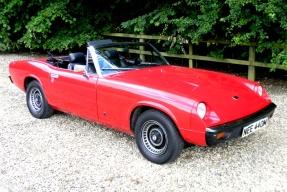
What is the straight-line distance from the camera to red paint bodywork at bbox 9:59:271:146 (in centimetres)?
326

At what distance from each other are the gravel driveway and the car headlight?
64 centimetres

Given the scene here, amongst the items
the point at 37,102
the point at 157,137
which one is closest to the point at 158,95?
the point at 157,137

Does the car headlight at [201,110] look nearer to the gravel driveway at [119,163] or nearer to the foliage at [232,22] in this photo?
the gravel driveway at [119,163]

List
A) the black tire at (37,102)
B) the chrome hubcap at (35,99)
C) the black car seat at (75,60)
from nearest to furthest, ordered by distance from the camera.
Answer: the black car seat at (75,60) → the black tire at (37,102) → the chrome hubcap at (35,99)

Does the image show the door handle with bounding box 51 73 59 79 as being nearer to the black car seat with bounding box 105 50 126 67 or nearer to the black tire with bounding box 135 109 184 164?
the black car seat with bounding box 105 50 126 67

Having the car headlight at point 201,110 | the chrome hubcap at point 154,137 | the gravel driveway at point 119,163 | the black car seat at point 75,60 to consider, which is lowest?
the gravel driveway at point 119,163

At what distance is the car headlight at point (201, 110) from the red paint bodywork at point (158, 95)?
4 centimetres

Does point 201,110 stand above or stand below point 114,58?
below

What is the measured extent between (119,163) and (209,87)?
1.33 meters

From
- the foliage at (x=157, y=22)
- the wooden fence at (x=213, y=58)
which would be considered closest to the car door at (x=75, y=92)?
the foliage at (x=157, y=22)

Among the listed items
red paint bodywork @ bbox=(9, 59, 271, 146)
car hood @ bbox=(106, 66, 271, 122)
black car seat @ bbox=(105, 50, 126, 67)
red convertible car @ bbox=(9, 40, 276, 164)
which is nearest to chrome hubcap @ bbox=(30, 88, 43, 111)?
red convertible car @ bbox=(9, 40, 276, 164)

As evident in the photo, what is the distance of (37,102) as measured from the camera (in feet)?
17.7

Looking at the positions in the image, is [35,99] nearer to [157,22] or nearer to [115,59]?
[115,59]

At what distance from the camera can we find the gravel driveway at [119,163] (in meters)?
Result: 3.20
